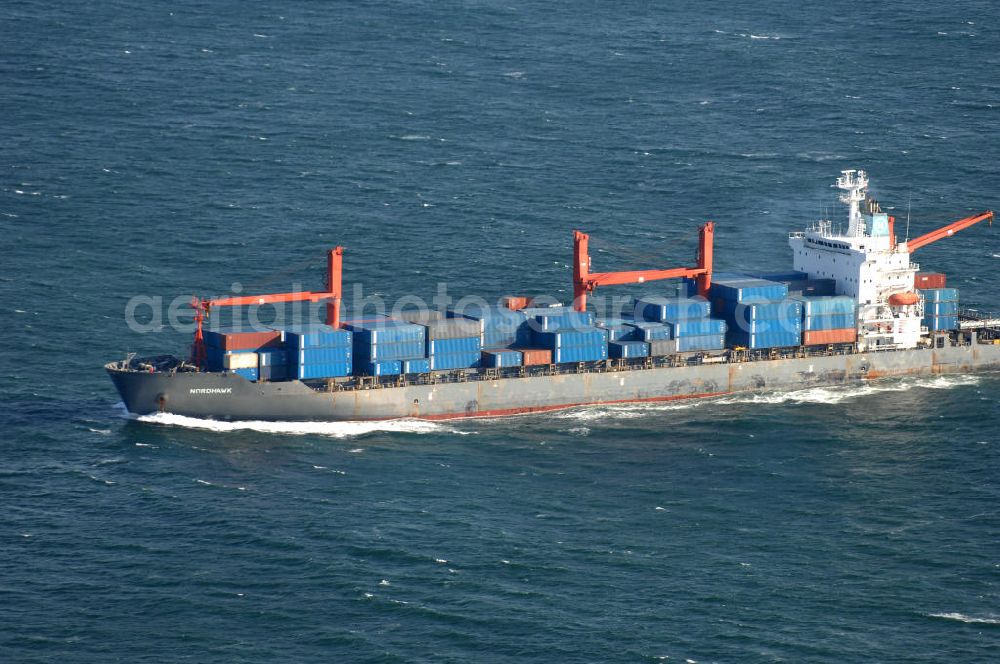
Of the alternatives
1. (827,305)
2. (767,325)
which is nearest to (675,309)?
(767,325)

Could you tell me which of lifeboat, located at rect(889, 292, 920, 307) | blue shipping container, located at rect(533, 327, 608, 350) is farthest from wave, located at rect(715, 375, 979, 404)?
blue shipping container, located at rect(533, 327, 608, 350)

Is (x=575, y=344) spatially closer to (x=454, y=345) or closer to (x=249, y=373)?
(x=454, y=345)

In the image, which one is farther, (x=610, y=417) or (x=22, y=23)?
(x=22, y=23)

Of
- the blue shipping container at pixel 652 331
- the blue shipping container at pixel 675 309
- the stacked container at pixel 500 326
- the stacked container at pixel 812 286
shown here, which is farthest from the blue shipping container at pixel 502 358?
the stacked container at pixel 812 286

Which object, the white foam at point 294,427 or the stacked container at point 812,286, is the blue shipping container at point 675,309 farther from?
the white foam at point 294,427

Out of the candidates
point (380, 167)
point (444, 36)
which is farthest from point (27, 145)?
point (444, 36)

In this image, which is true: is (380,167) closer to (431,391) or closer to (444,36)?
(444,36)
